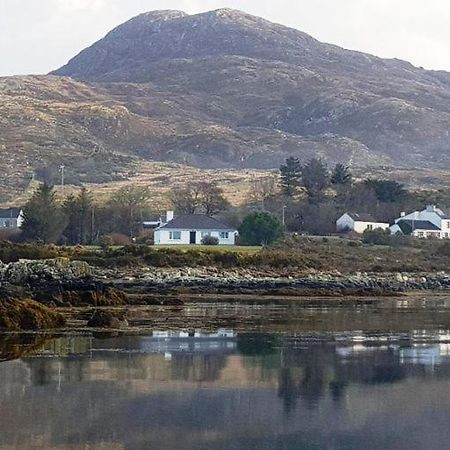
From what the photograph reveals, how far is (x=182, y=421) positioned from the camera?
15617 mm

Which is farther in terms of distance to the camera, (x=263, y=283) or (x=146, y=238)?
(x=146, y=238)

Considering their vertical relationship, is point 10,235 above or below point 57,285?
above

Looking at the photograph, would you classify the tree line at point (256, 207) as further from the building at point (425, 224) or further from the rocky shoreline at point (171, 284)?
the rocky shoreline at point (171, 284)

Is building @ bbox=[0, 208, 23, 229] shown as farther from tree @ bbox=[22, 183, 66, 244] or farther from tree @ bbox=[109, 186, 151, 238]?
tree @ bbox=[22, 183, 66, 244]

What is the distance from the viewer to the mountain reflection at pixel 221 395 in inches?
575

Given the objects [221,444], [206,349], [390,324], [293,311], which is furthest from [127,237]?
[221,444]

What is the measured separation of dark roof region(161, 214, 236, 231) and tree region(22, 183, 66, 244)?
8416 millimetres

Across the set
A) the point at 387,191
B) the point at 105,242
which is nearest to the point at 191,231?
the point at 105,242

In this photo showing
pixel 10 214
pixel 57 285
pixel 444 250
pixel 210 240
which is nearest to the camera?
pixel 57 285

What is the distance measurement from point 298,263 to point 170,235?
18.2m

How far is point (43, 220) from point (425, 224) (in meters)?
35.5

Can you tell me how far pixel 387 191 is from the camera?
333ft

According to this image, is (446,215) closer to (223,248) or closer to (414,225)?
(414,225)

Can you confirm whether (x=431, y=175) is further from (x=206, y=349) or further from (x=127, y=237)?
(x=206, y=349)
